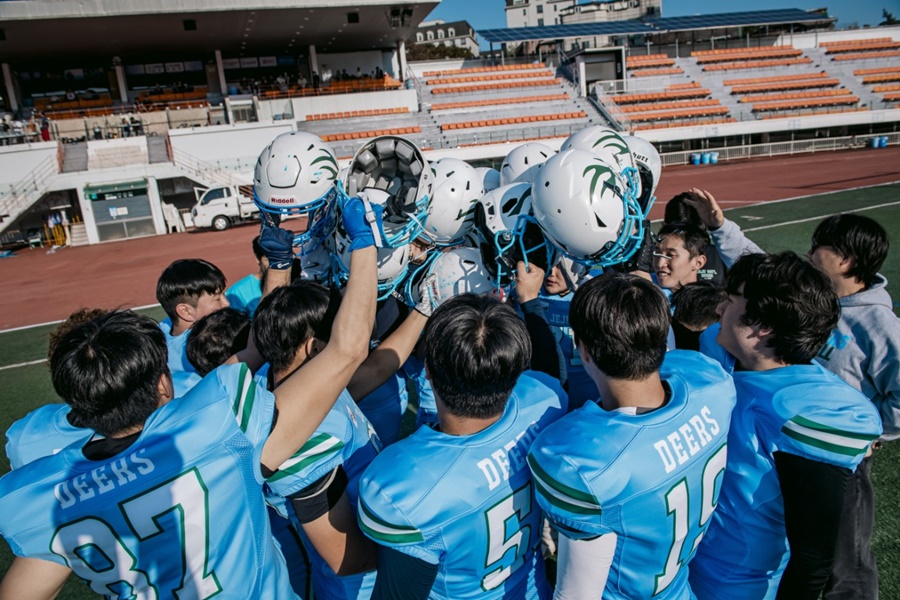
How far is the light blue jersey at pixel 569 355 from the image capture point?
326cm

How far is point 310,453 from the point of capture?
78.9 inches

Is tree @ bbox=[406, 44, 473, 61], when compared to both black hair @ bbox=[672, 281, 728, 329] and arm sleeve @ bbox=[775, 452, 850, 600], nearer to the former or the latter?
black hair @ bbox=[672, 281, 728, 329]

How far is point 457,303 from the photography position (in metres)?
2.05

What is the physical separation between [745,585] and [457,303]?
58.9 inches

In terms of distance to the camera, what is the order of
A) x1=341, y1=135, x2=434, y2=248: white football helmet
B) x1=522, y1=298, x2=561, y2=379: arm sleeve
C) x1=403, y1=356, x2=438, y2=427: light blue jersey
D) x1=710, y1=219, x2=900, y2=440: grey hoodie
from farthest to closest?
x1=403, y1=356, x2=438, y2=427: light blue jersey < x1=341, y1=135, x2=434, y2=248: white football helmet < x1=522, y1=298, x2=561, y2=379: arm sleeve < x1=710, y1=219, x2=900, y2=440: grey hoodie

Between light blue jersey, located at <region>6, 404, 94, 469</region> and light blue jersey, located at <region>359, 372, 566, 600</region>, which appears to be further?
light blue jersey, located at <region>6, 404, 94, 469</region>

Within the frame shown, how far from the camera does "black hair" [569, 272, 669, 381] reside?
6.03ft

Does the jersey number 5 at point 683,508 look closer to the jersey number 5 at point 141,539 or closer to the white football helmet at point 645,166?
the jersey number 5 at point 141,539

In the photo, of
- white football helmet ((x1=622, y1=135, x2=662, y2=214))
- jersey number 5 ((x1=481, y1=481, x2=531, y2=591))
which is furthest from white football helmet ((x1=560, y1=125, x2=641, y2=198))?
jersey number 5 ((x1=481, y1=481, x2=531, y2=591))

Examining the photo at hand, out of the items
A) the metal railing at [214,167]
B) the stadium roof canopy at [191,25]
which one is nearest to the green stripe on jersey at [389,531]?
the metal railing at [214,167]

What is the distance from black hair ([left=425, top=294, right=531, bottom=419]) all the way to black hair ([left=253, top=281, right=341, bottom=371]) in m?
0.57

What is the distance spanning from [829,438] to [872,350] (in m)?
1.25

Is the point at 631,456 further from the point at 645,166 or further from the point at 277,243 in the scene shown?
the point at 645,166

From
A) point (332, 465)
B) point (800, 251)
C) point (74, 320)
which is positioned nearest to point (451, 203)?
point (332, 465)
